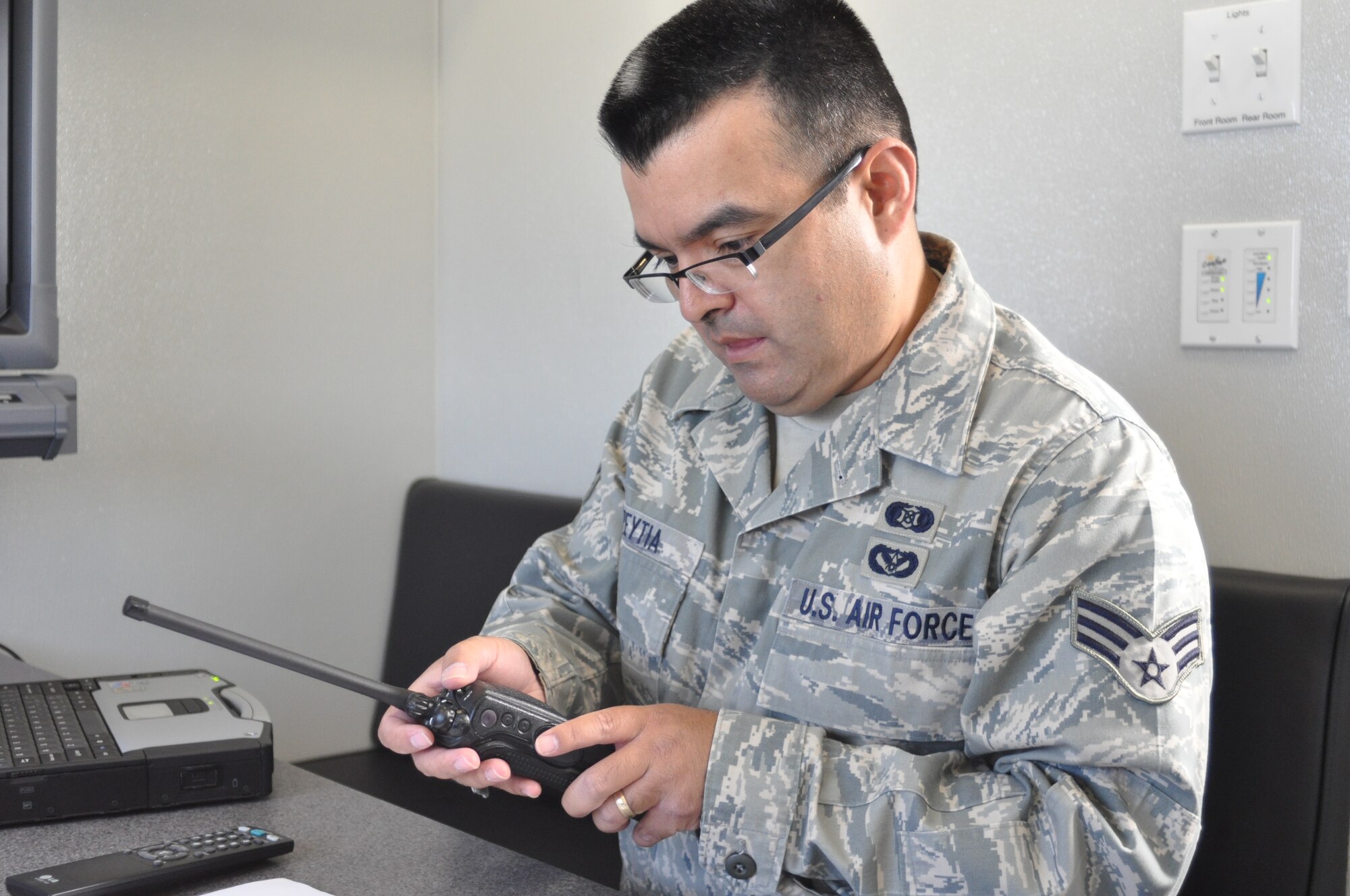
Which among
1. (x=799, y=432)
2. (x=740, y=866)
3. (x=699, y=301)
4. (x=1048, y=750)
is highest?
(x=699, y=301)

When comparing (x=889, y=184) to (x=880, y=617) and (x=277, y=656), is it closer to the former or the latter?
(x=880, y=617)

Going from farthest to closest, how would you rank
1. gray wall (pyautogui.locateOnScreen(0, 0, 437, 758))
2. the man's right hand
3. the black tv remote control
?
gray wall (pyautogui.locateOnScreen(0, 0, 437, 758))
the man's right hand
the black tv remote control

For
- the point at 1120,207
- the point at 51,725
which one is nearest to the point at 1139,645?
the point at 1120,207

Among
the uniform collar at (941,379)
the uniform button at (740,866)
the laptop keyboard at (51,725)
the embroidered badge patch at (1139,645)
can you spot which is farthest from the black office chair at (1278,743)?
the laptop keyboard at (51,725)

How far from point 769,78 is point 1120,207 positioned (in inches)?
19.8

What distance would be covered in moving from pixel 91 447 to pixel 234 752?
0.89 m

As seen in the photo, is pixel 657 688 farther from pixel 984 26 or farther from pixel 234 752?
pixel 984 26

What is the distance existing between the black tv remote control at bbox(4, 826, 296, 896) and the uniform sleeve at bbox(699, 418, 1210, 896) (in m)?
0.36

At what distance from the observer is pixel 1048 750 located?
92 centimetres

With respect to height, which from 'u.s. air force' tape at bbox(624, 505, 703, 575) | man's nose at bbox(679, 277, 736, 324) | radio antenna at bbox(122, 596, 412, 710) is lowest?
radio antenna at bbox(122, 596, 412, 710)

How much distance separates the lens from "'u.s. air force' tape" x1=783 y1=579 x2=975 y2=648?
1.01 meters

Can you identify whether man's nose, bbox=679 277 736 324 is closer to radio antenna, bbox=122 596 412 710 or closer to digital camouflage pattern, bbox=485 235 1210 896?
digital camouflage pattern, bbox=485 235 1210 896

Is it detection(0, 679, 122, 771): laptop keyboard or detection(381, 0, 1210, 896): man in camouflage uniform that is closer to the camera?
detection(381, 0, 1210, 896): man in camouflage uniform

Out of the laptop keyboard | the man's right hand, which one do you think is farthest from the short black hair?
the laptop keyboard
